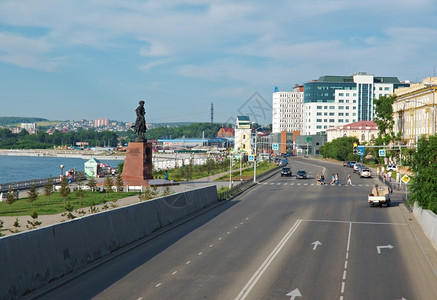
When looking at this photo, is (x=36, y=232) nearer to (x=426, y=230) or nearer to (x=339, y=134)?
(x=426, y=230)

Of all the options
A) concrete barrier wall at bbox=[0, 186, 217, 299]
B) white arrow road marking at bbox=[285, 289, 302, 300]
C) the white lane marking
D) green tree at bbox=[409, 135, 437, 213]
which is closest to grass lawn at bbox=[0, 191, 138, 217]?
concrete barrier wall at bbox=[0, 186, 217, 299]

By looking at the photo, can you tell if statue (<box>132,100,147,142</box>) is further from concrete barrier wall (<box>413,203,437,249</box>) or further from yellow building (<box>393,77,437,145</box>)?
yellow building (<box>393,77,437,145</box>)

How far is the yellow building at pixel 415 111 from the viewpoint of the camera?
91812 millimetres

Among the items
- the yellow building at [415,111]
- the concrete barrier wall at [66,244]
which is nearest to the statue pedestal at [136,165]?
the concrete barrier wall at [66,244]

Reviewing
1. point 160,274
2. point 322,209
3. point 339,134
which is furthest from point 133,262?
point 339,134

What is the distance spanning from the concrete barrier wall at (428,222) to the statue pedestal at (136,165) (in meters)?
29.7

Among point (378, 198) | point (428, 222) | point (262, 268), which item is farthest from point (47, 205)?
point (428, 222)

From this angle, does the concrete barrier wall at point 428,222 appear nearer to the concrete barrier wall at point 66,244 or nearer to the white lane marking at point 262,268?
the white lane marking at point 262,268

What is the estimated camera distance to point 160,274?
67.8 ft

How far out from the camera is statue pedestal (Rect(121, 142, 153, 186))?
58.6m

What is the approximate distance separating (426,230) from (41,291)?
20.6 metres

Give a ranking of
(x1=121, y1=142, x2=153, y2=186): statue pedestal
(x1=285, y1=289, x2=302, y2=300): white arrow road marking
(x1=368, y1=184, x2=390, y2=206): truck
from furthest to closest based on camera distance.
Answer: (x1=121, y1=142, x2=153, y2=186): statue pedestal < (x1=368, y1=184, x2=390, y2=206): truck < (x1=285, y1=289, x2=302, y2=300): white arrow road marking

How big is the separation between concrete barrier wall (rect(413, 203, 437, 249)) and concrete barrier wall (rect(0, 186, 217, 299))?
1364 centimetres

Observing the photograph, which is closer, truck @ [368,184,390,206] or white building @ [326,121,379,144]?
truck @ [368,184,390,206]
